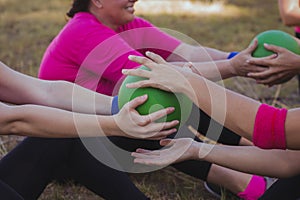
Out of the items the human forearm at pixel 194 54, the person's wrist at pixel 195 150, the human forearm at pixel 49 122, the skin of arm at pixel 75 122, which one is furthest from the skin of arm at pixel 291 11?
the human forearm at pixel 49 122

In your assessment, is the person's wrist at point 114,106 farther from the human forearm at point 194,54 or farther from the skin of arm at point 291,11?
A: the skin of arm at point 291,11

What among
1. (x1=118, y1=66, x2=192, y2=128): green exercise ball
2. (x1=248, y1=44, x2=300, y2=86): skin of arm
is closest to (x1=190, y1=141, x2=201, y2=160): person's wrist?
(x1=118, y1=66, x2=192, y2=128): green exercise ball

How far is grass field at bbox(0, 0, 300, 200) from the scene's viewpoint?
348 cm

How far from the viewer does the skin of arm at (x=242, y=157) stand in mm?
1727

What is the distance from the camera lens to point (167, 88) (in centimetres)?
157

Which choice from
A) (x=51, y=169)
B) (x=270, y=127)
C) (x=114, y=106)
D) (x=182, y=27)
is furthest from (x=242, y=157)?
(x=182, y=27)

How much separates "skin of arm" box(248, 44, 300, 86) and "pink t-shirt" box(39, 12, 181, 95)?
518mm

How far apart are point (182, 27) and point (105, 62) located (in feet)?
9.36

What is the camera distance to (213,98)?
1.53 meters

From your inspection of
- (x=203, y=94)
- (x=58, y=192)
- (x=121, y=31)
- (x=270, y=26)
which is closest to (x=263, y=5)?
(x=270, y=26)

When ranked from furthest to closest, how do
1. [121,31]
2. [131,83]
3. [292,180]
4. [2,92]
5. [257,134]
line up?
[121,31] < [2,92] < [292,180] < [131,83] < [257,134]

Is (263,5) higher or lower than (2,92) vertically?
lower

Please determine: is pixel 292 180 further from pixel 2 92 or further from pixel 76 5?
pixel 76 5

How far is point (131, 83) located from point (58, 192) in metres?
0.81
